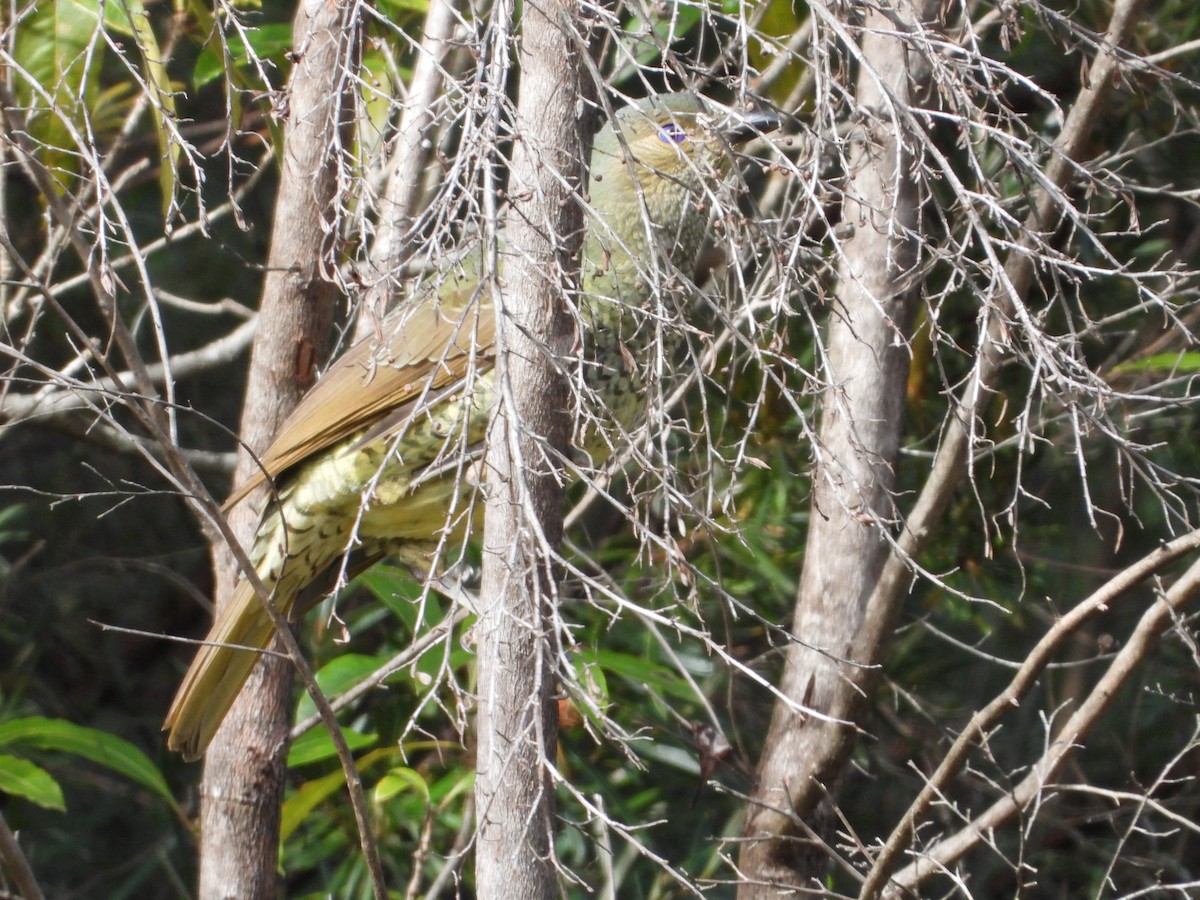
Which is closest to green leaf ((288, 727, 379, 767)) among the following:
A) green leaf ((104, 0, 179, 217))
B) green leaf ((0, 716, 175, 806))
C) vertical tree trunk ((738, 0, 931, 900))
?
green leaf ((0, 716, 175, 806))

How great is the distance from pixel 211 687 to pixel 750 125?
1758 millimetres

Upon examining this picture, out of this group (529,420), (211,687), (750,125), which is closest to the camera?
(750,125)

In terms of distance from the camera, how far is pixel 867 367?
107 inches

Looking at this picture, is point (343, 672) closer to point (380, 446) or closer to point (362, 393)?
point (380, 446)

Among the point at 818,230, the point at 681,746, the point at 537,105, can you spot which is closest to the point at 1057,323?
the point at 818,230

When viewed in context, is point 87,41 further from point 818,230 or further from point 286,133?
point 818,230

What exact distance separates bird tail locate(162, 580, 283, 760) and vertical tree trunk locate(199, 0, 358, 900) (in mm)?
32

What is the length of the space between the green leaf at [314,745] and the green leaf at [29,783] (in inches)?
18.5

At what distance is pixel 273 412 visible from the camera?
2.89 m

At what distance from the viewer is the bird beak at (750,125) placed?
1785 millimetres

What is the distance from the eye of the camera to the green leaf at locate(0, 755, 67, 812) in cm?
277

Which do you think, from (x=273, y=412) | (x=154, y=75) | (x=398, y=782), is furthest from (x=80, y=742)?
(x=154, y=75)

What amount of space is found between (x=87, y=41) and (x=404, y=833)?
2.28m

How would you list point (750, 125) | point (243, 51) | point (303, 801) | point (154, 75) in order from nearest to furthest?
point (750, 125)
point (154, 75)
point (303, 801)
point (243, 51)
